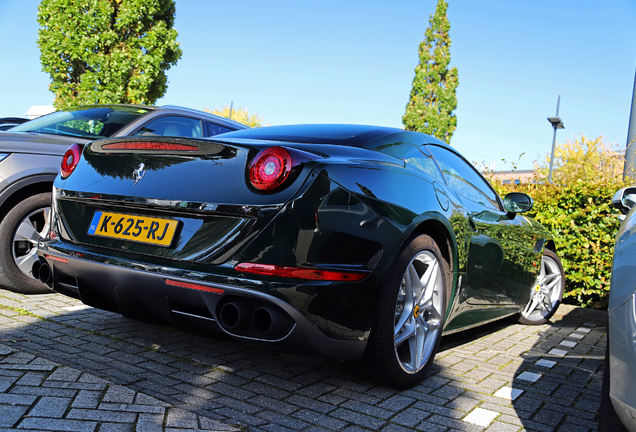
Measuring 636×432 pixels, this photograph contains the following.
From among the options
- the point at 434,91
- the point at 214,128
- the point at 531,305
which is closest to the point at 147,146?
the point at 214,128

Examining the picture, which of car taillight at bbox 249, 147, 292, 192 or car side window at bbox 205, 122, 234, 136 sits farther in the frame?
car side window at bbox 205, 122, 234, 136

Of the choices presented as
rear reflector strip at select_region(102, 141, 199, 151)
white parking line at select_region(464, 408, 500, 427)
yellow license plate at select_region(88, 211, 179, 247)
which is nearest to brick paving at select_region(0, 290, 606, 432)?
white parking line at select_region(464, 408, 500, 427)

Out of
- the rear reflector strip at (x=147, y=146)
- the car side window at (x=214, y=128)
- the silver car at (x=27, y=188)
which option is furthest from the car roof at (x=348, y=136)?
the car side window at (x=214, y=128)

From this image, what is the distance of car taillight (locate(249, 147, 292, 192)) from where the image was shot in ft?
7.95

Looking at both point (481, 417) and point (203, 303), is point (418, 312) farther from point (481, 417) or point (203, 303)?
point (203, 303)

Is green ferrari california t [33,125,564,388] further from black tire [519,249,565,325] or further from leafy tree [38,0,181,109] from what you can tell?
leafy tree [38,0,181,109]

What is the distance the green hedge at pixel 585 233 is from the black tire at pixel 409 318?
3.41 metres

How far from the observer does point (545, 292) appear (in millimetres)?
5379

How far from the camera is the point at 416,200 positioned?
2.96 m

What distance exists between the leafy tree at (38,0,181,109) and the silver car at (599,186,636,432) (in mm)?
17498

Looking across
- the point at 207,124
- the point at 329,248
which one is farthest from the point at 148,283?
the point at 207,124

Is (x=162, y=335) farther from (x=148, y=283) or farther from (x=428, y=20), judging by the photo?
(x=428, y=20)

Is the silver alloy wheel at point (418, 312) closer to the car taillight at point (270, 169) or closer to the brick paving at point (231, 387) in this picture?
the brick paving at point (231, 387)

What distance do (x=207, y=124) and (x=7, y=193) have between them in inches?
91.1
